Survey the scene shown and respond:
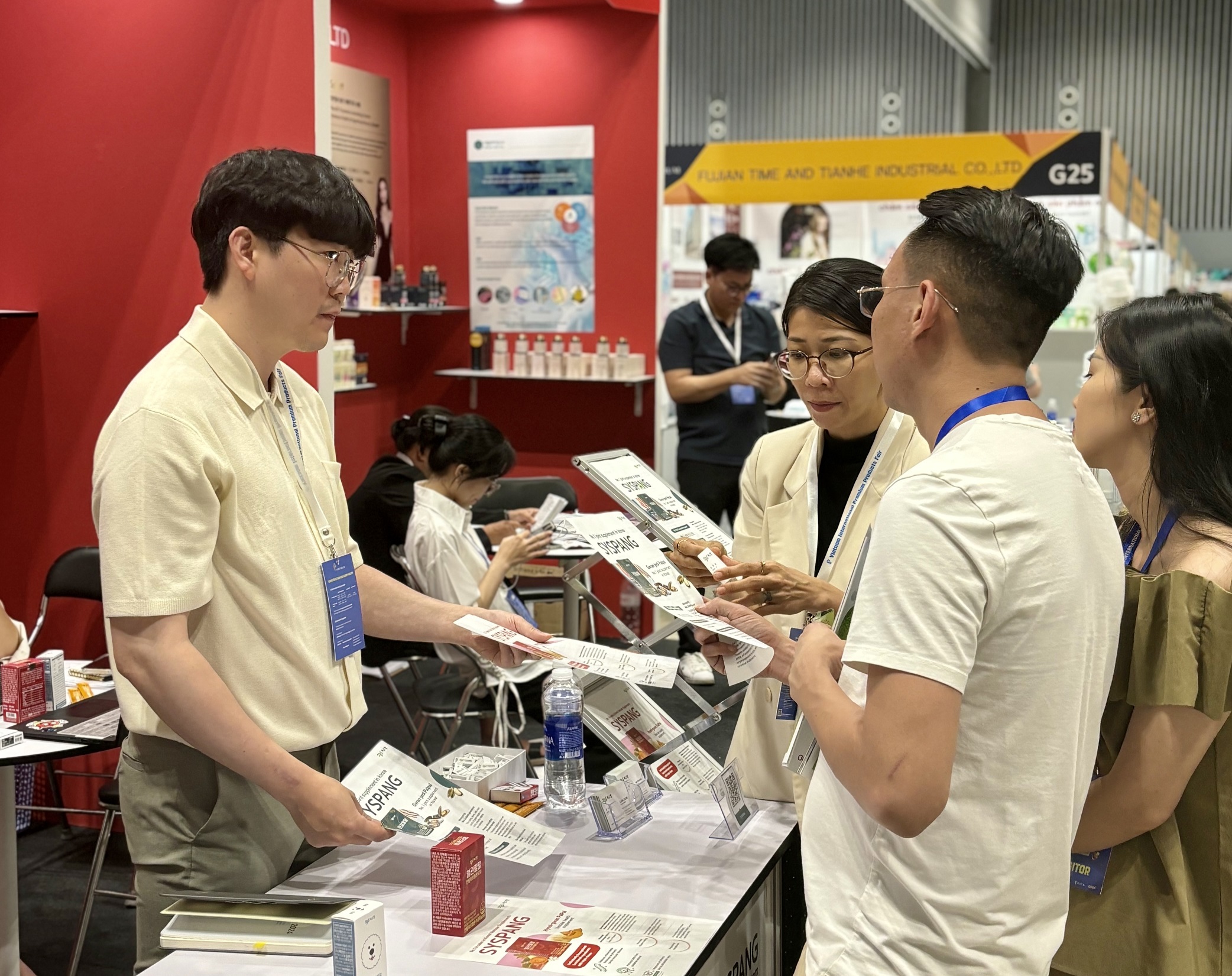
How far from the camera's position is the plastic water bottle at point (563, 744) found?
2217 millimetres

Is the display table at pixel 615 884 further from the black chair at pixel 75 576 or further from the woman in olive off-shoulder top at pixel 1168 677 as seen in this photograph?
the black chair at pixel 75 576

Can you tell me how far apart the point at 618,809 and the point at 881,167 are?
676 centimetres

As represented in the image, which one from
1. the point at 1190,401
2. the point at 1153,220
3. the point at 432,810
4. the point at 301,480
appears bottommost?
Result: the point at 432,810

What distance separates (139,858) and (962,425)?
1.34 m

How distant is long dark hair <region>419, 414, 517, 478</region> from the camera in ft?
14.1

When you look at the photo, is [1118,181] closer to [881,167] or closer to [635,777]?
[881,167]

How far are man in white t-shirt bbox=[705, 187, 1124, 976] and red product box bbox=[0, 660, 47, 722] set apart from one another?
91.6 inches

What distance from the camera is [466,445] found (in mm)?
4305

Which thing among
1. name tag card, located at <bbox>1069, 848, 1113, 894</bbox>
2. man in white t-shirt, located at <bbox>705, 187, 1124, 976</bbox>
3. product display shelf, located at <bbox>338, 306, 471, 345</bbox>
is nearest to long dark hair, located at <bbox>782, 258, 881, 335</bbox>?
man in white t-shirt, located at <bbox>705, 187, 1124, 976</bbox>

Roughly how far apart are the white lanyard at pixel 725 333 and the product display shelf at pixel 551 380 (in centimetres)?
65

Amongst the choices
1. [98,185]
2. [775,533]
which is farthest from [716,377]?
[775,533]

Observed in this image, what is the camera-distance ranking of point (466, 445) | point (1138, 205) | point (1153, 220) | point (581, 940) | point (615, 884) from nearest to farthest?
1. point (581, 940)
2. point (615, 884)
3. point (466, 445)
4. point (1138, 205)
5. point (1153, 220)

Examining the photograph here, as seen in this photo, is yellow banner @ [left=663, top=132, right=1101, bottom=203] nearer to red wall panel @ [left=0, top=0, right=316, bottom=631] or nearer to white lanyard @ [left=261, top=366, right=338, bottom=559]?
red wall panel @ [left=0, top=0, right=316, bottom=631]

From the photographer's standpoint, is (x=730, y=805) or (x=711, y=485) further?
(x=711, y=485)
